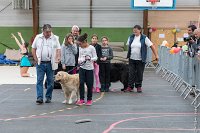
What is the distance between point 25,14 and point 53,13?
1.85 m

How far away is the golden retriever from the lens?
37.6 feet

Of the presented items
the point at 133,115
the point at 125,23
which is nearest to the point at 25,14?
the point at 125,23

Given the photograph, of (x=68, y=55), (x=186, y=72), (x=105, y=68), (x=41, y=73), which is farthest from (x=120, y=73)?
(x=41, y=73)

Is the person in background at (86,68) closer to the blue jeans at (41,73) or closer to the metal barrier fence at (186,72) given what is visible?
the blue jeans at (41,73)

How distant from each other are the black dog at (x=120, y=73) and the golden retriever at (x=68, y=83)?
3.14m

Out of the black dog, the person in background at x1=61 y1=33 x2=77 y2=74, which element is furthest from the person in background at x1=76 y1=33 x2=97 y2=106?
the black dog

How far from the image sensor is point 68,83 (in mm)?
11531

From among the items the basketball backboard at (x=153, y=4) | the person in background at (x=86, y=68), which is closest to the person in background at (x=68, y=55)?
the person in background at (x=86, y=68)

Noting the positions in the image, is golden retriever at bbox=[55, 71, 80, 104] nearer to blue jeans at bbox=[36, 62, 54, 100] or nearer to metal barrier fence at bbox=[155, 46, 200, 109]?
blue jeans at bbox=[36, 62, 54, 100]

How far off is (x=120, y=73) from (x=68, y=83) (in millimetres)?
3578

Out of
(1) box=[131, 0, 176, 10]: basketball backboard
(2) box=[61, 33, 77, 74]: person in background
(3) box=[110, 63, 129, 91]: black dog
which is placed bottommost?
(3) box=[110, 63, 129, 91]: black dog

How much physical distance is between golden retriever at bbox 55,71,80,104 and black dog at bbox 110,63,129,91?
314 cm

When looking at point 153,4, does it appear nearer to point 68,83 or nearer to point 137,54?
point 137,54

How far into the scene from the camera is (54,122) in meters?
9.15
